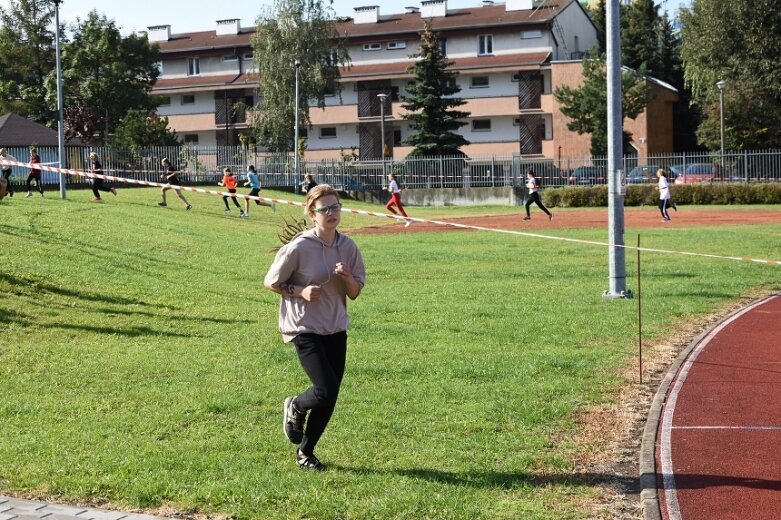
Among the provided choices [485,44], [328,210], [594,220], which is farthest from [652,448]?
[485,44]

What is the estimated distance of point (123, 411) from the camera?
8.73 m

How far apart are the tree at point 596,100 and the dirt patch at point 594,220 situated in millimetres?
21694

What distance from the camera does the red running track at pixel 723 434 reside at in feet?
20.8

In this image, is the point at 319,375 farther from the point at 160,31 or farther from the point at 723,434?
the point at 160,31

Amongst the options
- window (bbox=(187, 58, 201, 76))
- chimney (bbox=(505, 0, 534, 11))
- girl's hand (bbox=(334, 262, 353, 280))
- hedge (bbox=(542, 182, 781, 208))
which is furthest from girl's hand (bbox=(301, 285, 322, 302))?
window (bbox=(187, 58, 201, 76))

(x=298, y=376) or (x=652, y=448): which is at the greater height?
(x=298, y=376)

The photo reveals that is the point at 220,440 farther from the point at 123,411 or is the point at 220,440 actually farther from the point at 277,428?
the point at 123,411

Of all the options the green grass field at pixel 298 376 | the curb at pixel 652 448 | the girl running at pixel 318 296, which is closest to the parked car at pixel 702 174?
the green grass field at pixel 298 376

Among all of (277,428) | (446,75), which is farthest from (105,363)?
(446,75)

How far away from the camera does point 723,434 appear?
802 centimetres

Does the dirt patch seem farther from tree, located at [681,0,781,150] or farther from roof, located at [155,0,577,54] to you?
roof, located at [155,0,577,54]

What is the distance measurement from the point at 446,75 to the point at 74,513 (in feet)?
199

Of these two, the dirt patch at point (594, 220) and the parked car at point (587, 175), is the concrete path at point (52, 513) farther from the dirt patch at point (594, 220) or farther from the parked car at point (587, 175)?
the parked car at point (587, 175)

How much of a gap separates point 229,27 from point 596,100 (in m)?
34.3
